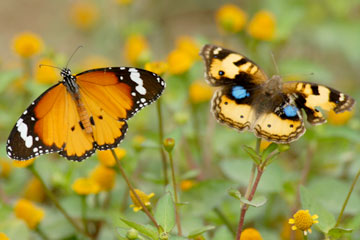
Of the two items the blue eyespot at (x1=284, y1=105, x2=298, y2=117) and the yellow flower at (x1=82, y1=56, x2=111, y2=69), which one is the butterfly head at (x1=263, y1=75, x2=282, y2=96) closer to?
the blue eyespot at (x1=284, y1=105, x2=298, y2=117)

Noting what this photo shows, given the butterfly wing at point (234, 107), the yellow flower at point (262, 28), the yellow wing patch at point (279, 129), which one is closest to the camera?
the yellow wing patch at point (279, 129)

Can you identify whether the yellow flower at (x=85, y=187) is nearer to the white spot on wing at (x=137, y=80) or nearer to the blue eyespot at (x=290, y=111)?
the white spot on wing at (x=137, y=80)

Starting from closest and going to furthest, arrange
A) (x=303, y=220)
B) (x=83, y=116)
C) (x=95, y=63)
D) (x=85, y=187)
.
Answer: (x=303, y=220) < (x=83, y=116) < (x=85, y=187) < (x=95, y=63)

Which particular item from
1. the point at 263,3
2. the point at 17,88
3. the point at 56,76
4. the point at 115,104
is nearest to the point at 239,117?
the point at 115,104

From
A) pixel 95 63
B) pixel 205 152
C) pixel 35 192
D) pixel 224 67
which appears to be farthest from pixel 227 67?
pixel 95 63

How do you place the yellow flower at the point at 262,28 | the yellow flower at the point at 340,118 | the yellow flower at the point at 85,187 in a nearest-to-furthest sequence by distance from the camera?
the yellow flower at the point at 85,187 → the yellow flower at the point at 340,118 → the yellow flower at the point at 262,28

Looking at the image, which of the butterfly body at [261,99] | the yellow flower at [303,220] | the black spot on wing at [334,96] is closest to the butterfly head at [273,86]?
the butterfly body at [261,99]

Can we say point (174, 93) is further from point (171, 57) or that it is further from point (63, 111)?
point (63, 111)

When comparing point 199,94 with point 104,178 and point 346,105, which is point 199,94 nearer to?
point 104,178
